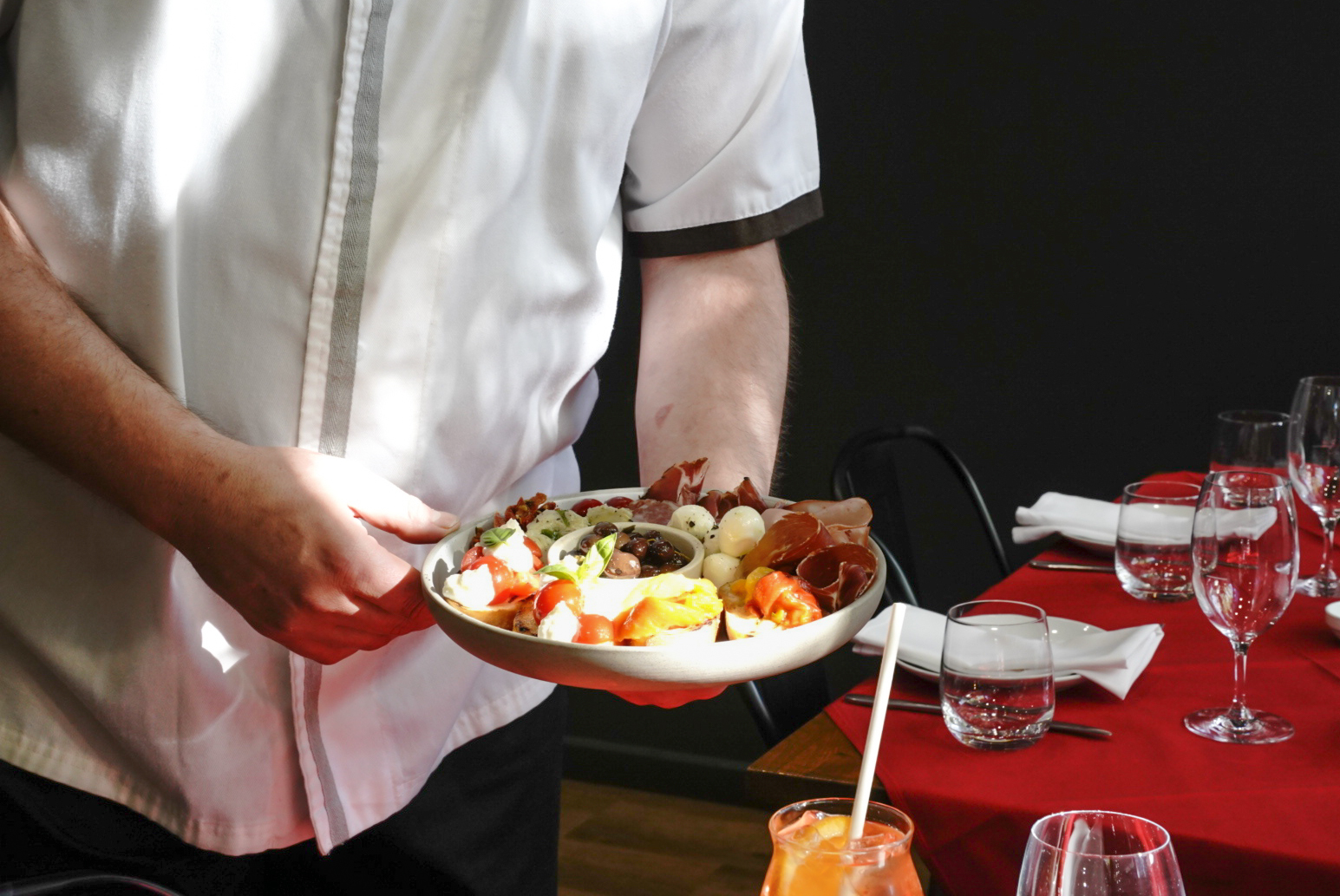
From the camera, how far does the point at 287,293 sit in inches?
39.8

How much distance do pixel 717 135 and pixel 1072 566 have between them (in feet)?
3.07

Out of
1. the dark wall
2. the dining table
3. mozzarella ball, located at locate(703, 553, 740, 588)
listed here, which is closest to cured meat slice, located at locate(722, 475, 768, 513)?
mozzarella ball, located at locate(703, 553, 740, 588)

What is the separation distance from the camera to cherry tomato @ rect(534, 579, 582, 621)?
797mm

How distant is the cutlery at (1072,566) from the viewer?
1.78 m

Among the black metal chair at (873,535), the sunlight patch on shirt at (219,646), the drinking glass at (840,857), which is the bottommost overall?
the black metal chair at (873,535)

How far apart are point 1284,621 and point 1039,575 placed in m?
0.35

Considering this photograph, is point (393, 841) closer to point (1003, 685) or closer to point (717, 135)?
point (1003, 685)

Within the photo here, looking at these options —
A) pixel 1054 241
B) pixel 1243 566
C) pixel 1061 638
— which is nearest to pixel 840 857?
pixel 1243 566

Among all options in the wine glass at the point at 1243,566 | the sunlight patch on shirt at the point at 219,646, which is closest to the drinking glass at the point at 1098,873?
the wine glass at the point at 1243,566

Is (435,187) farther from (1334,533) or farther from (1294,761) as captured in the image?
(1334,533)

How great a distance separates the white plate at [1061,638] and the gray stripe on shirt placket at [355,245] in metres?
0.68

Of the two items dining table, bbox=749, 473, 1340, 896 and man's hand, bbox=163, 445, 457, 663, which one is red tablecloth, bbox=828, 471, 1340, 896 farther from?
man's hand, bbox=163, 445, 457, 663

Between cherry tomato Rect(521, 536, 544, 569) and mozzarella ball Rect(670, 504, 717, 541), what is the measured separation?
0.11 metres

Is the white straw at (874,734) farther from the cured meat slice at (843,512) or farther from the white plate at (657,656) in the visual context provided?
the cured meat slice at (843,512)
